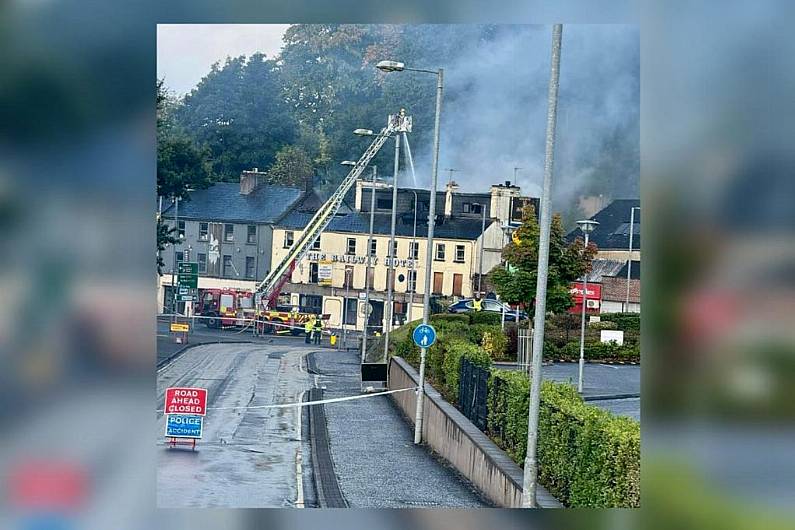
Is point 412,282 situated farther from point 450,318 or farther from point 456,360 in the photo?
point 456,360

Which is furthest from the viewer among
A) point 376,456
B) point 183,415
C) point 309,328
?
point 309,328

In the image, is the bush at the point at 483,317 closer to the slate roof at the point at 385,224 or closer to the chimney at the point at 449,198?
the slate roof at the point at 385,224

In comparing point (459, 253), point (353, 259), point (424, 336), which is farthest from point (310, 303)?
point (459, 253)

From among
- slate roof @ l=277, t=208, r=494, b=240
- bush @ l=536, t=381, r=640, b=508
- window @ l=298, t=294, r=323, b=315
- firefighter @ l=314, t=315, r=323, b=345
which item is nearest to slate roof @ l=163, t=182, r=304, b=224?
slate roof @ l=277, t=208, r=494, b=240

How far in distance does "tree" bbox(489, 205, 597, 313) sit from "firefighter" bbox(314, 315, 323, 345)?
142cm

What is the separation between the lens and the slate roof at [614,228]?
953 centimetres

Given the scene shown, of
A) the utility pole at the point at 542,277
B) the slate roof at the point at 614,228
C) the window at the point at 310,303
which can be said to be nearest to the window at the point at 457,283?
the window at the point at 310,303

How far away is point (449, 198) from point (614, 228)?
140 cm

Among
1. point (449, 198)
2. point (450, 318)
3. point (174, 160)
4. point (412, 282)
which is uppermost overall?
point (174, 160)

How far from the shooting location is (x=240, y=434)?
33.2 feet

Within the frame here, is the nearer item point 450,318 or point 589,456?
point 589,456

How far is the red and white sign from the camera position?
981 cm

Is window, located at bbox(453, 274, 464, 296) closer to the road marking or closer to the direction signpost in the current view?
the road marking

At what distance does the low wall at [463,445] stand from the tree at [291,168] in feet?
6.31
